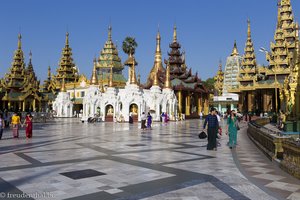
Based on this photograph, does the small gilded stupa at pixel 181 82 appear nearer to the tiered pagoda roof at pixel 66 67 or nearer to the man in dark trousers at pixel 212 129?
the tiered pagoda roof at pixel 66 67

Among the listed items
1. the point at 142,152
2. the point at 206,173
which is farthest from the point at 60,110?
the point at 206,173

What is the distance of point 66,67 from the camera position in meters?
69.4

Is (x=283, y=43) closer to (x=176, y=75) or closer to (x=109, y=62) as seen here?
(x=176, y=75)

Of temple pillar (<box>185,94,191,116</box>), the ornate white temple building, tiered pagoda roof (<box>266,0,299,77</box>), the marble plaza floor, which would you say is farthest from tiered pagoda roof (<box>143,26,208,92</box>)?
the marble plaza floor

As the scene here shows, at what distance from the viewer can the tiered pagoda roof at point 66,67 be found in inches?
2729

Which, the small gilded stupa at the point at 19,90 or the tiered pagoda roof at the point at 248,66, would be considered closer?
the small gilded stupa at the point at 19,90

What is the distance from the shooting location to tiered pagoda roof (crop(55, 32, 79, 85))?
69.3 meters

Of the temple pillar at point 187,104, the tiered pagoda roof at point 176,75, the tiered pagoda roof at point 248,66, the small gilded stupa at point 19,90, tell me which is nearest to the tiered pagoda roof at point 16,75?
the small gilded stupa at point 19,90

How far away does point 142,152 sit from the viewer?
400 inches

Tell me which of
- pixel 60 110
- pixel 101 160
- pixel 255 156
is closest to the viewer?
pixel 101 160

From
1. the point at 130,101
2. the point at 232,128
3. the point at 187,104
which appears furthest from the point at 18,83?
the point at 232,128

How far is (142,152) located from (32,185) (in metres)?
4.91

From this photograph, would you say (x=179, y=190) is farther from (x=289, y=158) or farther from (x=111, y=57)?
(x=111, y=57)

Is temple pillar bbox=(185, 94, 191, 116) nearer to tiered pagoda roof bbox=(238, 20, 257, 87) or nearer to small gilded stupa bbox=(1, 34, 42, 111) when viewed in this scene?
tiered pagoda roof bbox=(238, 20, 257, 87)
